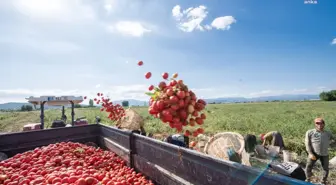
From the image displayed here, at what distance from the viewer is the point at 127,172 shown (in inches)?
141

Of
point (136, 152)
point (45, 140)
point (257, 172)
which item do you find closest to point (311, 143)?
point (136, 152)

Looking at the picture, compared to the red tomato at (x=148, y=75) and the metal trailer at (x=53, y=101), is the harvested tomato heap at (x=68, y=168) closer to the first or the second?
the red tomato at (x=148, y=75)

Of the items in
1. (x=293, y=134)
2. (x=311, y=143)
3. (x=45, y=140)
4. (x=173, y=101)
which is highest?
(x=173, y=101)

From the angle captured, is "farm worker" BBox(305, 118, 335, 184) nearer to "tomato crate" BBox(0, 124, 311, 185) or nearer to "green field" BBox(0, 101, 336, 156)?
"green field" BBox(0, 101, 336, 156)

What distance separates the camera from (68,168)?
3.38 metres

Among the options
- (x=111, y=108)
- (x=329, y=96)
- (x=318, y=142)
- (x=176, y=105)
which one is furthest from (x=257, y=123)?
(x=329, y=96)

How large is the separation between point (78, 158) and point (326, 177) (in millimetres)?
6843

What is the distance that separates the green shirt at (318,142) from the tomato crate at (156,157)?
587 centimetres

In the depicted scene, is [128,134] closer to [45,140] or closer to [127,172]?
[127,172]

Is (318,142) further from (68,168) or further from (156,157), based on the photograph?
(68,168)

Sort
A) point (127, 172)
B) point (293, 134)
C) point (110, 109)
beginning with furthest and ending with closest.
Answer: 1. point (293, 134)
2. point (110, 109)
3. point (127, 172)

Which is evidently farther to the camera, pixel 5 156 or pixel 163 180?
pixel 5 156

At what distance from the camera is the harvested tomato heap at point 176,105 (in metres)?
2.26

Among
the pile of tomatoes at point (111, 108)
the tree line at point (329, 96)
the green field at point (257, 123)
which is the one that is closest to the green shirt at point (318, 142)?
the green field at point (257, 123)
